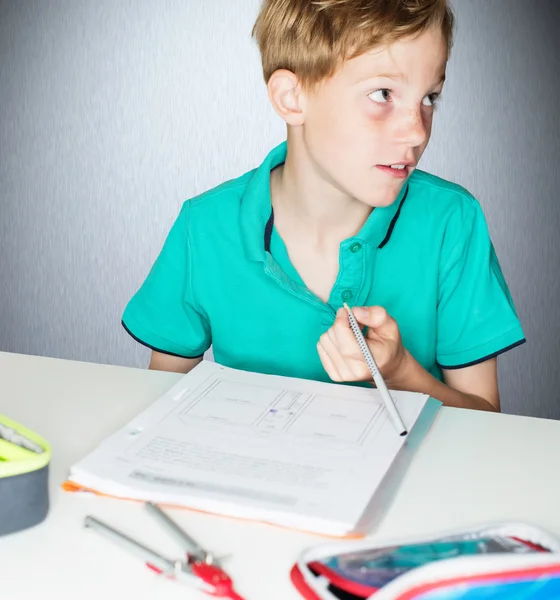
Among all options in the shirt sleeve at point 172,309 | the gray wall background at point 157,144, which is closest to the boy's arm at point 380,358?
the shirt sleeve at point 172,309

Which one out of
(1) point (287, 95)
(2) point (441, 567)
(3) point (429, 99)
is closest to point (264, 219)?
(1) point (287, 95)

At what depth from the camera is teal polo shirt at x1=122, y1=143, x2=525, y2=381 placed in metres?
1.06

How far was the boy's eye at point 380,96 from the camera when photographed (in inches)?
36.4

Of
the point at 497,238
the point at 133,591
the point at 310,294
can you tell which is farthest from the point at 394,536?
the point at 497,238

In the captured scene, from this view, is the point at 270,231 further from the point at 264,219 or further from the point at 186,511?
the point at 186,511

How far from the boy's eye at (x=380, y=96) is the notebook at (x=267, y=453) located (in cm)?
33

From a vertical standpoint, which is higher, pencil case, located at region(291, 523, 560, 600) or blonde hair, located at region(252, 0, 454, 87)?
blonde hair, located at region(252, 0, 454, 87)

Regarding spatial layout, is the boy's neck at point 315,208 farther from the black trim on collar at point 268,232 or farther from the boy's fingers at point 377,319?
the boy's fingers at point 377,319

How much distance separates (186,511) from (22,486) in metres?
0.11

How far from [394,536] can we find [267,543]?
0.27 ft

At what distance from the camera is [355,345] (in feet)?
2.59

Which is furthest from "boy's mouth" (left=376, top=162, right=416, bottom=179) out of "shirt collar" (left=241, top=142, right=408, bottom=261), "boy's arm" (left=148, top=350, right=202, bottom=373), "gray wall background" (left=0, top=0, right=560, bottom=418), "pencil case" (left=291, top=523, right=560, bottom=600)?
"gray wall background" (left=0, top=0, right=560, bottom=418)

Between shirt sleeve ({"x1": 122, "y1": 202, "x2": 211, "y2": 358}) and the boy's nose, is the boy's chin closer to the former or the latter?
the boy's nose

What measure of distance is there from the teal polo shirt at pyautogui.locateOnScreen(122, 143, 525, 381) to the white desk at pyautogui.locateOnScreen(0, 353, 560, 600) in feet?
0.86
